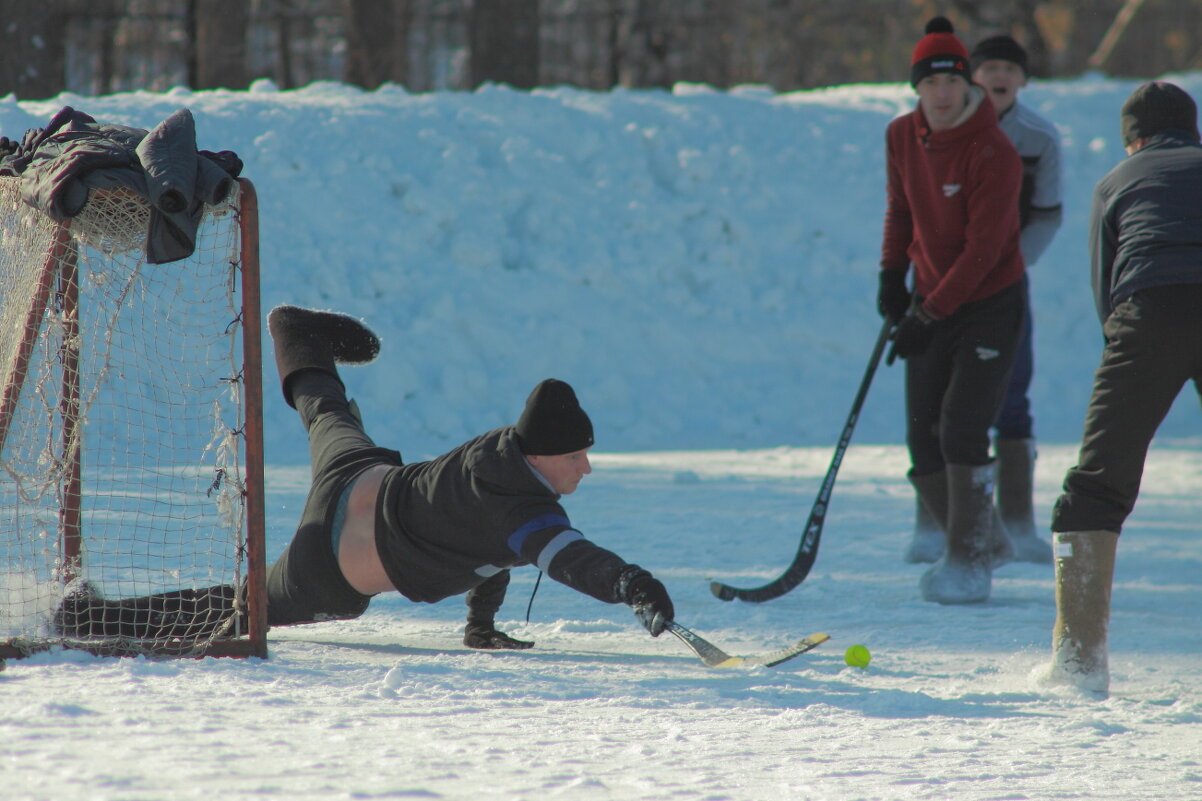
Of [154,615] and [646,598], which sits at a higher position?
[646,598]

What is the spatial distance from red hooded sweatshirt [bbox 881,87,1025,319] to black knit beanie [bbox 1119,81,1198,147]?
0.93m

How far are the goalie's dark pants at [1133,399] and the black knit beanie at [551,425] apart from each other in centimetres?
124

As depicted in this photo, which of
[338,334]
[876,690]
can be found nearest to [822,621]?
[876,690]

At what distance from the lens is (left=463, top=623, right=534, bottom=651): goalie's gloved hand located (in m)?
3.60

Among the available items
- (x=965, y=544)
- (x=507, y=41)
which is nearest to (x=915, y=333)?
(x=965, y=544)

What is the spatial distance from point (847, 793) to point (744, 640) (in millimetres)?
1372

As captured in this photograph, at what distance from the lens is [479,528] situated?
3.19 meters

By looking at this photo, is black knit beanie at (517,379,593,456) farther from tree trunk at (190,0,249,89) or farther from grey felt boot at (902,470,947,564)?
tree trunk at (190,0,249,89)

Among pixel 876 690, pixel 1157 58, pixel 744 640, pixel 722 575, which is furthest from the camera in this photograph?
pixel 1157 58

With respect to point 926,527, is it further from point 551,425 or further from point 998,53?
point 551,425

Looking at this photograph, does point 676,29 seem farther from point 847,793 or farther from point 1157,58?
point 847,793

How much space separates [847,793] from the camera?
8.05ft

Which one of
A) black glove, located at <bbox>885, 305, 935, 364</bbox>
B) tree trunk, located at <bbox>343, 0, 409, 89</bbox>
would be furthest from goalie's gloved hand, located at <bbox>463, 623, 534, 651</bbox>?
tree trunk, located at <bbox>343, 0, 409, 89</bbox>

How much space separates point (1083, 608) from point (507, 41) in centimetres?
940
